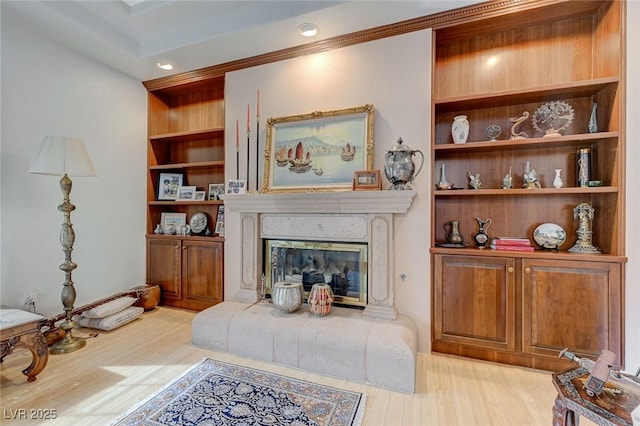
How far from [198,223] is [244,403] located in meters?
2.28

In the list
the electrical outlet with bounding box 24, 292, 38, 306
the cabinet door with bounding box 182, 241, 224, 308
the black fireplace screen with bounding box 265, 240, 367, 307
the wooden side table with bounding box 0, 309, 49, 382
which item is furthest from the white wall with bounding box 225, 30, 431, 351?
the electrical outlet with bounding box 24, 292, 38, 306

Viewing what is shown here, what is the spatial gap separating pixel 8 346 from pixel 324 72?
316 centimetres

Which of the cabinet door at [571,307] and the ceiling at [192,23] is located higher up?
the ceiling at [192,23]

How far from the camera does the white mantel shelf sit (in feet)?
7.66

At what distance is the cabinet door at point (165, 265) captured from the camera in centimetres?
344

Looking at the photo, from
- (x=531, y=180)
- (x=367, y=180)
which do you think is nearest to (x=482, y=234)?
(x=531, y=180)

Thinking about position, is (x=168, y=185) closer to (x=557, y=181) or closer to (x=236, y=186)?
(x=236, y=186)

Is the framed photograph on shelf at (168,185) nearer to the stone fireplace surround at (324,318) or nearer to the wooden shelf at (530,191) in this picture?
the stone fireplace surround at (324,318)

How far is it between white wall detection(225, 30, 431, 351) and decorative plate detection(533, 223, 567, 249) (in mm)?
864

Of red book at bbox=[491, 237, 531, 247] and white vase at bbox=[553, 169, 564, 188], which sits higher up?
white vase at bbox=[553, 169, 564, 188]

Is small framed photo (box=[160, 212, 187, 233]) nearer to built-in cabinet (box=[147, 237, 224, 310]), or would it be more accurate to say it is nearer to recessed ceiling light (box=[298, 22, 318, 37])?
built-in cabinet (box=[147, 237, 224, 310])

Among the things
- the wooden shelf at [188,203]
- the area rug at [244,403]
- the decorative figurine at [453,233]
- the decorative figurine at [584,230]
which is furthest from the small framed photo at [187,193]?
the decorative figurine at [584,230]

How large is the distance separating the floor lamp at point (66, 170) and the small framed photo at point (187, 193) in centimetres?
114

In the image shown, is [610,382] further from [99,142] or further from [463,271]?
[99,142]
